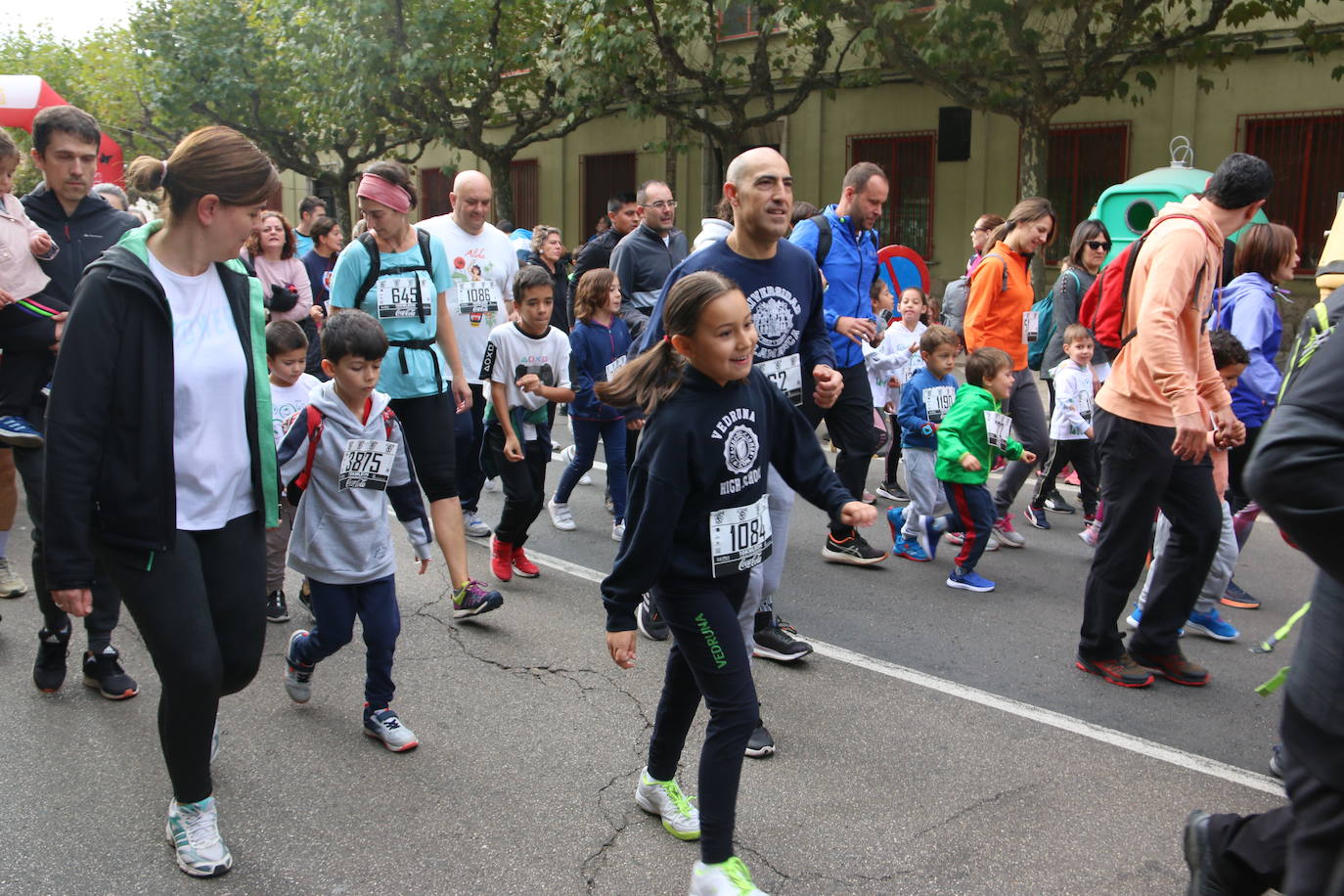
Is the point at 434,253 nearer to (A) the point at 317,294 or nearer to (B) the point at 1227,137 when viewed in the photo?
(A) the point at 317,294

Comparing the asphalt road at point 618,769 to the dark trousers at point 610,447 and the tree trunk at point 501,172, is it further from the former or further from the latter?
the tree trunk at point 501,172

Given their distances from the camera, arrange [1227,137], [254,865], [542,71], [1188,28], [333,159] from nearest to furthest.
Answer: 1. [254,865]
2. [1188,28]
3. [1227,137]
4. [542,71]
5. [333,159]

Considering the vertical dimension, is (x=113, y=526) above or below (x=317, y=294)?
below

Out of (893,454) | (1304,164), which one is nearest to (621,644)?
(893,454)

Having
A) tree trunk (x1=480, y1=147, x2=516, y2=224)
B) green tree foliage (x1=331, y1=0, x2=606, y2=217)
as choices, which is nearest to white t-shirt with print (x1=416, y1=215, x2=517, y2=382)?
green tree foliage (x1=331, y1=0, x2=606, y2=217)

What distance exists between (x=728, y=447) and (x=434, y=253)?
9.06ft

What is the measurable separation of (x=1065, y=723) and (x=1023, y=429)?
3.17 metres

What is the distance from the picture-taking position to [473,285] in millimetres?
6910

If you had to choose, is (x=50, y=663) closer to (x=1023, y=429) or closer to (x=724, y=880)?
(x=724, y=880)

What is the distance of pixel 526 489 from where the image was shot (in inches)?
236

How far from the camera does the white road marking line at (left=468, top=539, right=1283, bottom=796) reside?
399cm

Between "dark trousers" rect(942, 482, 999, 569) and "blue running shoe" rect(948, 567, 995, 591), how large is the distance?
0.14 ft

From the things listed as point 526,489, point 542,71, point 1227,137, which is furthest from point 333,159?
point 526,489

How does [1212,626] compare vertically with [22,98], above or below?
below
